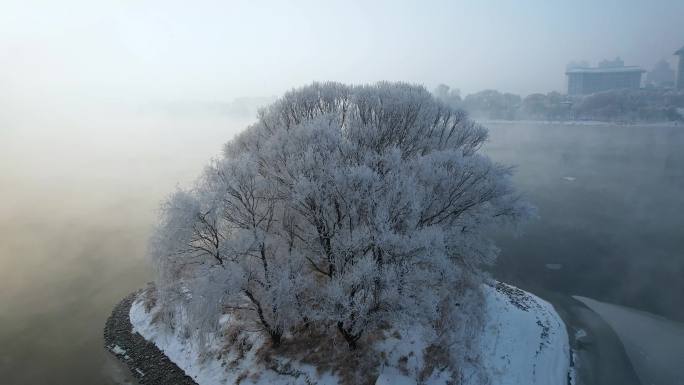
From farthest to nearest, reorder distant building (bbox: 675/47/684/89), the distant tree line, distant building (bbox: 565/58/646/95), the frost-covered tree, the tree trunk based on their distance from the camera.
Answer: distant building (bbox: 565/58/646/95) → distant building (bbox: 675/47/684/89) → the distant tree line → the tree trunk → the frost-covered tree

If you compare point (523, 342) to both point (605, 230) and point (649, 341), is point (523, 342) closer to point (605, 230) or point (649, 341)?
point (649, 341)

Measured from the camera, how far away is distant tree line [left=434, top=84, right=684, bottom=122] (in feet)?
350

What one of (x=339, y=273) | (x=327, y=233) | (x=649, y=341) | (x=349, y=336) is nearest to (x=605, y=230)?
(x=649, y=341)

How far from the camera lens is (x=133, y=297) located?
24500 mm

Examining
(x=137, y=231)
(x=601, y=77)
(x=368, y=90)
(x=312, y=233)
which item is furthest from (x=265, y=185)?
(x=601, y=77)

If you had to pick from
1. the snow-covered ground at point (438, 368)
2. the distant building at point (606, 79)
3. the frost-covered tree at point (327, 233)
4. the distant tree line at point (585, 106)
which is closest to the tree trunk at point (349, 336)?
the frost-covered tree at point (327, 233)

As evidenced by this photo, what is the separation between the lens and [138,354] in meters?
19.6

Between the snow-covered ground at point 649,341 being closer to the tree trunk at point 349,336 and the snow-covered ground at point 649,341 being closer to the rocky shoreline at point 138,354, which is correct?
the tree trunk at point 349,336

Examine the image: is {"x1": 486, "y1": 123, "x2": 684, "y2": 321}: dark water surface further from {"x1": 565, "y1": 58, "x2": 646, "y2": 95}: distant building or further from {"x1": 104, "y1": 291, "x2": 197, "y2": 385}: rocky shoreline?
{"x1": 565, "y1": 58, "x2": 646, "y2": 95}: distant building

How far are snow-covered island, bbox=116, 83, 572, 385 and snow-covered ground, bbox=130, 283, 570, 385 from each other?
0.19 feet

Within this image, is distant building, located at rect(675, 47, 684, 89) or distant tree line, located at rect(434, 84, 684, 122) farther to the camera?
distant building, located at rect(675, 47, 684, 89)

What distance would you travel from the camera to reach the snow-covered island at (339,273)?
1502 cm

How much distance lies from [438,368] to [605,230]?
2303 cm

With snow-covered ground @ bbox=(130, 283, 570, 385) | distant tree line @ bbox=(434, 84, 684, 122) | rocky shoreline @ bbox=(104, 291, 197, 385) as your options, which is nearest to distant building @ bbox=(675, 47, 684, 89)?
distant tree line @ bbox=(434, 84, 684, 122)
